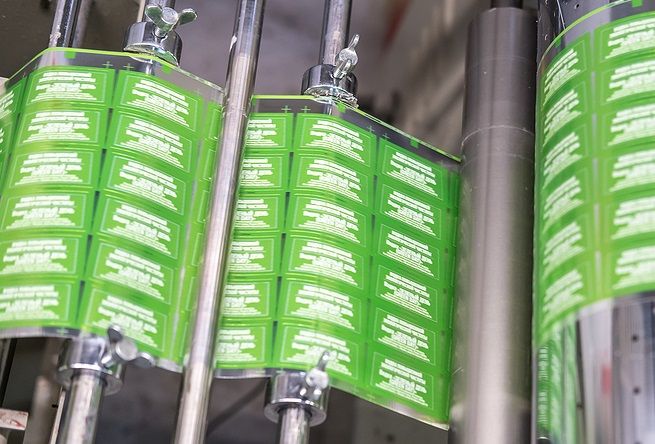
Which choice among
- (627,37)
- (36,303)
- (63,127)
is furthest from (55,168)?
(627,37)

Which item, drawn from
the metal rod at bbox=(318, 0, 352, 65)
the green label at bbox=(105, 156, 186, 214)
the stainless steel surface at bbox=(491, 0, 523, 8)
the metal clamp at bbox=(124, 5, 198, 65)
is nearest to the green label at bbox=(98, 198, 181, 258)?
the green label at bbox=(105, 156, 186, 214)

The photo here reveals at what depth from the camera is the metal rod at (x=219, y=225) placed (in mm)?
Result: 1298

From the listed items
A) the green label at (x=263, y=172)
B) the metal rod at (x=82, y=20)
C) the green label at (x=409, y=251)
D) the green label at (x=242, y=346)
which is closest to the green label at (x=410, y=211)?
the green label at (x=409, y=251)

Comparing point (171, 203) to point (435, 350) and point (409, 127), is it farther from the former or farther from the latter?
point (409, 127)

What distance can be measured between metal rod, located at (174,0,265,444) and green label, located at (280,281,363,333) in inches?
3.1

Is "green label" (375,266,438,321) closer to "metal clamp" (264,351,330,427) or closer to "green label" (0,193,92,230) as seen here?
"metal clamp" (264,351,330,427)

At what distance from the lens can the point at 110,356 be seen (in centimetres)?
127

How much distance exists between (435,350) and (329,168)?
247 mm

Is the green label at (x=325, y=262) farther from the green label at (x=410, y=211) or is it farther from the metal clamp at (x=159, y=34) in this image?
the metal clamp at (x=159, y=34)

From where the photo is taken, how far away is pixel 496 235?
4.80 feet

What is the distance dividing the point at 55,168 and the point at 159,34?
0.24 m

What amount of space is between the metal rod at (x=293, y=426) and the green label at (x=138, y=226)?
→ 22 cm

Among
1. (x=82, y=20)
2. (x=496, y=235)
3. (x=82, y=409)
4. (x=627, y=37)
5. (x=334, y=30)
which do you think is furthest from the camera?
(x=82, y=20)

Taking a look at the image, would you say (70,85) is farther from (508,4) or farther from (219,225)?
(508,4)
